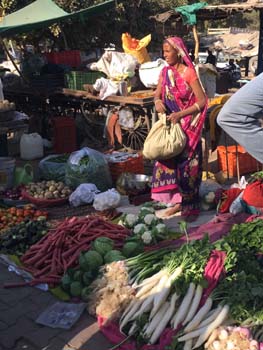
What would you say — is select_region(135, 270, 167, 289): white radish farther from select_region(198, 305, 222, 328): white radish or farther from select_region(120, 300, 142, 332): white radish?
select_region(198, 305, 222, 328): white radish

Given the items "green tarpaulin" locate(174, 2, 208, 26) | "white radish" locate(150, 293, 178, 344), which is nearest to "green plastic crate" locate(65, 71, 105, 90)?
"green tarpaulin" locate(174, 2, 208, 26)

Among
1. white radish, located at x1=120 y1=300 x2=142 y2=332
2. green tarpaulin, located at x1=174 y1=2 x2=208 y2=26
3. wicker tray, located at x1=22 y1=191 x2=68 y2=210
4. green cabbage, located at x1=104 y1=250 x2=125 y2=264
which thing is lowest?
wicker tray, located at x1=22 y1=191 x2=68 y2=210

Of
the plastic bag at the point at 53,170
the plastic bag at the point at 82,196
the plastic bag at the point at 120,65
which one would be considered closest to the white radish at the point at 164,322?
the plastic bag at the point at 82,196

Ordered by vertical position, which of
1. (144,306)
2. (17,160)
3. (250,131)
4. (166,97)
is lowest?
(17,160)

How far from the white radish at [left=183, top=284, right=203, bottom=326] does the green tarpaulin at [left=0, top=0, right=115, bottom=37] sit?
7.12 m

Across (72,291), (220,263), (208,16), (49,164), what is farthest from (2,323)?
(208,16)

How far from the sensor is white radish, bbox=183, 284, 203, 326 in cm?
283

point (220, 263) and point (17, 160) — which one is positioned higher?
point (220, 263)

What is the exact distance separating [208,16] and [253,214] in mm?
6753

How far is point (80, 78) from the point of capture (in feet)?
29.3

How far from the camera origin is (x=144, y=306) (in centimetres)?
300

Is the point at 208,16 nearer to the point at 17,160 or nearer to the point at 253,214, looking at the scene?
the point at 17,160

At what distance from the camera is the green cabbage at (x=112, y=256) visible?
3.62 metres

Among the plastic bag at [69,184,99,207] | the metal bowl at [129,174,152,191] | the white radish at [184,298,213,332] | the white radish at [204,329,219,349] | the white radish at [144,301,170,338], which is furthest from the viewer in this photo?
the metal bowl at [129,174,152,191]
